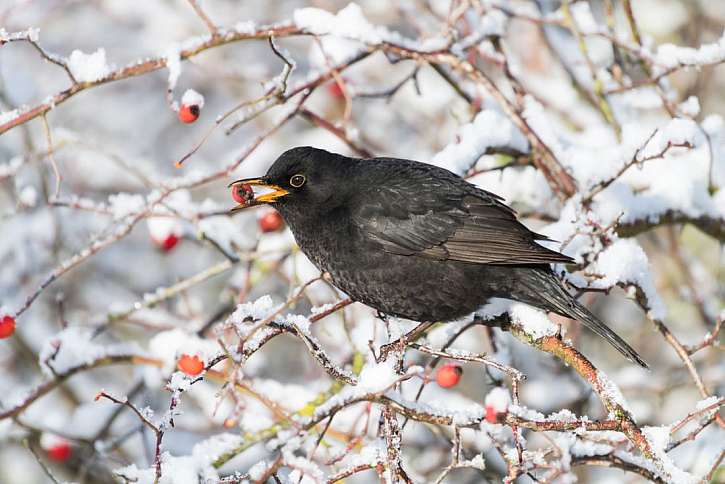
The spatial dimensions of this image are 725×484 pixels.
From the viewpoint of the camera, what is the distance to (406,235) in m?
3.92

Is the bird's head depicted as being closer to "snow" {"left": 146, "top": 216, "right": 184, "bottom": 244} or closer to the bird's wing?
the bird's wing

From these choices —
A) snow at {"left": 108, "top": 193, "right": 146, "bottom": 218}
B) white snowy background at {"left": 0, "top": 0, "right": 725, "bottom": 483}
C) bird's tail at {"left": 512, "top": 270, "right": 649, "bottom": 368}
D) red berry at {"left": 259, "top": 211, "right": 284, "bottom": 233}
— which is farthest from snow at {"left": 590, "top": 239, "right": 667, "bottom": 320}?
snow at {"left": 108, "top": 193, "right": 146, "bottom": 218}

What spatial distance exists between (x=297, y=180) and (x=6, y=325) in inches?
55.7

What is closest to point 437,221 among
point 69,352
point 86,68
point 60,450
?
point 86,68

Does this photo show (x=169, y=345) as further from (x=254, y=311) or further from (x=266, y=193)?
(x=254, y=311)

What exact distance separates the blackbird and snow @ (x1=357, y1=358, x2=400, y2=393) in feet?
4.70

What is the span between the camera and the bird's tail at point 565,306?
357 cm

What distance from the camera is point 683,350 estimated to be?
10.7ft

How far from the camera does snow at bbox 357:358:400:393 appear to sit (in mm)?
2201

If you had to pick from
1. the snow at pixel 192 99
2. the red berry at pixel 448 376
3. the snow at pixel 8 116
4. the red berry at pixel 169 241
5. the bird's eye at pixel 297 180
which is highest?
the red berry at pixel 169 241

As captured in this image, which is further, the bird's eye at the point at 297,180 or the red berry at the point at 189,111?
the bird's eye at the point at 297,180

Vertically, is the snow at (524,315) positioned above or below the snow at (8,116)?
below

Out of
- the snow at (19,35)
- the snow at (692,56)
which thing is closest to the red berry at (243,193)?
the snow at (19,35)

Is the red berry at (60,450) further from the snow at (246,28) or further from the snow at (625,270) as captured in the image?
the snow at (625,270)
